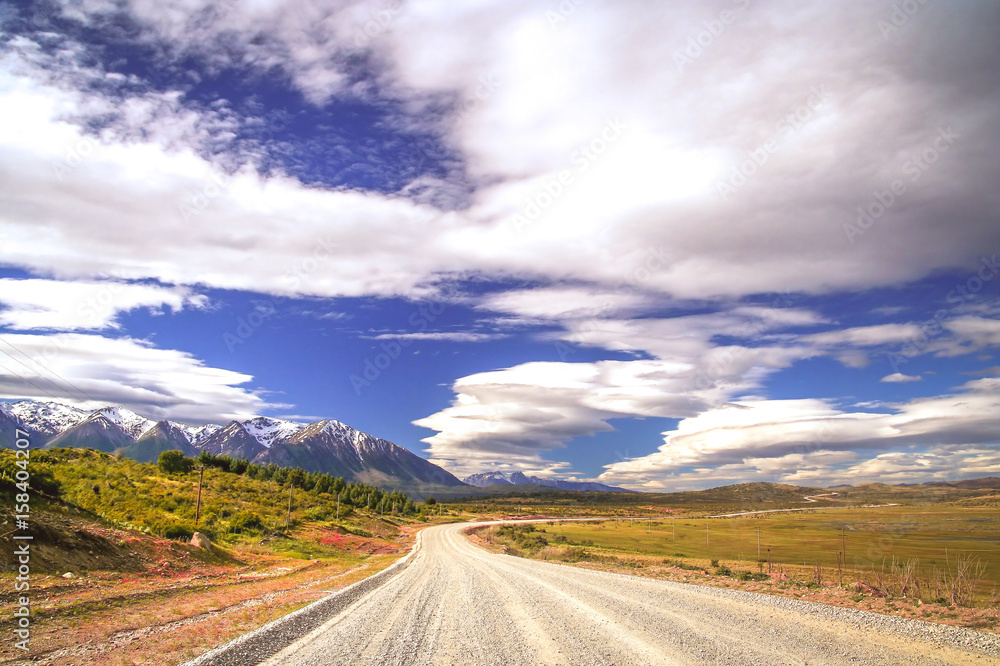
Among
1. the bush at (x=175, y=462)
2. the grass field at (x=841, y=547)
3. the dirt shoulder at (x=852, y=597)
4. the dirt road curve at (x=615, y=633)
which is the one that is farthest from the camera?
the bush at (x=175, y=462)

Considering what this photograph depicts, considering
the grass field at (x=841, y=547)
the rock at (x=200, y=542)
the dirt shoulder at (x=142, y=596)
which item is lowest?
the grass field at (x=841, y=547)

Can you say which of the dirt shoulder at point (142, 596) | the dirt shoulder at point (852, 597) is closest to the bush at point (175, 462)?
the dirt shoulder at point (142, 596)

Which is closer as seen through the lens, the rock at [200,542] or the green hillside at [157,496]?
the rock at [200,542]

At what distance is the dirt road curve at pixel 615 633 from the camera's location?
10.0m

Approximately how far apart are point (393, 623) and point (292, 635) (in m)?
2.71

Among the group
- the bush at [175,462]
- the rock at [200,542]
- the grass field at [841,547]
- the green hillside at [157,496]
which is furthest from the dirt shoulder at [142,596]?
the bush at [175,462]

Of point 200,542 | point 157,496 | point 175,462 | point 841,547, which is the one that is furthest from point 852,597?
point 175,462

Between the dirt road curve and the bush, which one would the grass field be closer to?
the dirt road curve

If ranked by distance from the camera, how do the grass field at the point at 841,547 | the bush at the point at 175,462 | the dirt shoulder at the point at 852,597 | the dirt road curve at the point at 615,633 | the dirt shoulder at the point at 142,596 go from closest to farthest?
1. the dirt road curve at the point at 615,633
2. the dirt shoulder at the point at 142,596
3. the dirt shoulder at the point at 852,597
4. the grass field at the point at 841,547
5. the bush at the point at 175,462

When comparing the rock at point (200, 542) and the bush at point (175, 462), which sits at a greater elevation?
the bush at point (175, 462)

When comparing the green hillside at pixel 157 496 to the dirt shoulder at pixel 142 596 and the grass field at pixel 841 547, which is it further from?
the grass field at pixel 841 547

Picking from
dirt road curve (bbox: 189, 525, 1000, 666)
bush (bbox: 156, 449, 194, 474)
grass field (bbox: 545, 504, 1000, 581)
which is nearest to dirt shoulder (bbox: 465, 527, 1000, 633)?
dirt road curve (bbox: 189, 525, 1000, 666)

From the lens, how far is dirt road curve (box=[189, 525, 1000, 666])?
10.0 metres

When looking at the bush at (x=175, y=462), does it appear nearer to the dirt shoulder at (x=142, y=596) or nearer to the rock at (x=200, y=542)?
the dirt shoulder at (x=142, y=596)
